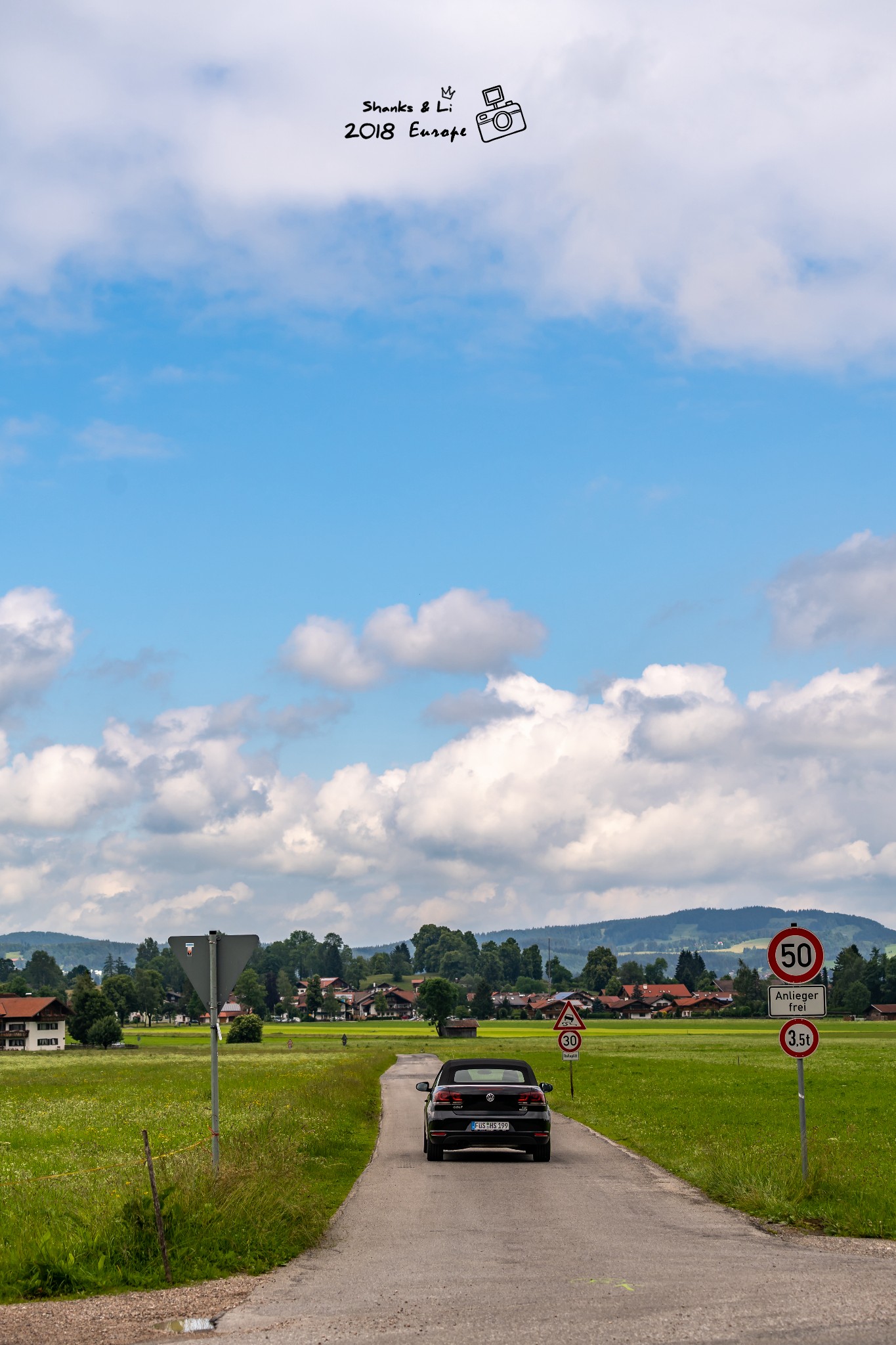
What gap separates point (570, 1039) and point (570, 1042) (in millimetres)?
164

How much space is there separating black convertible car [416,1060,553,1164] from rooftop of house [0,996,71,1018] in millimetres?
108221

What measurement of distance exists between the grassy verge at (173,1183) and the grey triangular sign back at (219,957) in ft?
6.14

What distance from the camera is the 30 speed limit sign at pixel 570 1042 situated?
3544 cm

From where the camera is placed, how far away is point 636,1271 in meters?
10.5

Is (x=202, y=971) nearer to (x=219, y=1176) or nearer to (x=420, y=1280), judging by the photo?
(x=219, y=1176)

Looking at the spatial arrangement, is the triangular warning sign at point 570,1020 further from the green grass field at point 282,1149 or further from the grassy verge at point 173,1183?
the grassy verge at point 173,1183

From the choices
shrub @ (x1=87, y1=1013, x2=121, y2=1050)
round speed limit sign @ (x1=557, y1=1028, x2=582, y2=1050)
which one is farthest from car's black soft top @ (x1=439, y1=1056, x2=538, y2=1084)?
shrub @ (x1=87, y1=1013, x2=121, y2=1050)

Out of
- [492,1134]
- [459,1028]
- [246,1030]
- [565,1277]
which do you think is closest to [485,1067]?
[492,1134]

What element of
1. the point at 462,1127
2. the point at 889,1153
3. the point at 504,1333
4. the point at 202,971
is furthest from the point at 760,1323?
the point at 889,1153

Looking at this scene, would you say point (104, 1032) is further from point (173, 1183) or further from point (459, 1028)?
point (173, 1183)

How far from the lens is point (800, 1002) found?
15.0 meters

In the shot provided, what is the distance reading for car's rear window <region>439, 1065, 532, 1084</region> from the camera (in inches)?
812

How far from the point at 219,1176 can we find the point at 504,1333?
5.11 meters

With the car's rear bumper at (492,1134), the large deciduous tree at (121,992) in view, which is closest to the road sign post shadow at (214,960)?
the car's rear bumper at (492,1134)
